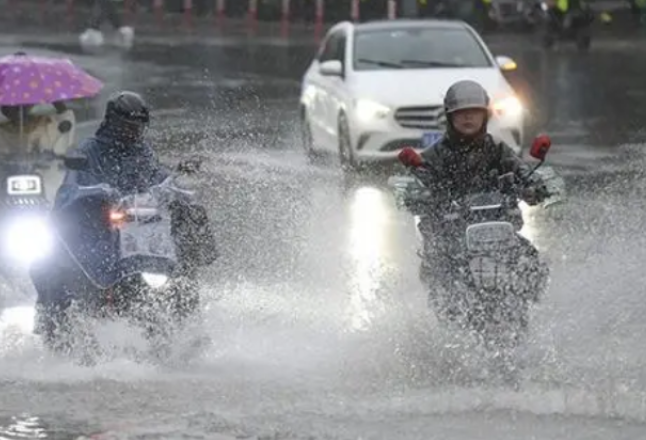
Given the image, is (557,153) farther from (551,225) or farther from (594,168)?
(551,225)

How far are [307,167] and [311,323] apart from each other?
7.62 m

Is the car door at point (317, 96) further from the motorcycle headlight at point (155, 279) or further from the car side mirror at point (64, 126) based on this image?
the motorcycle headlight at point (155, 279)

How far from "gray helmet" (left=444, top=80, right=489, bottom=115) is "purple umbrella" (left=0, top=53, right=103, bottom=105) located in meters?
3.01

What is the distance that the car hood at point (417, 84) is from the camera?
16078 millimetres

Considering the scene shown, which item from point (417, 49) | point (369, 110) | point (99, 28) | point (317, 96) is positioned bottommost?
point (99, 28)

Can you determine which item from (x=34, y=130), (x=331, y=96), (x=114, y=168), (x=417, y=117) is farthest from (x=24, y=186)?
(x=331, y=96)

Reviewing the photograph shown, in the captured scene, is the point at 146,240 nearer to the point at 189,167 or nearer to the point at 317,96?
the point at 189,167

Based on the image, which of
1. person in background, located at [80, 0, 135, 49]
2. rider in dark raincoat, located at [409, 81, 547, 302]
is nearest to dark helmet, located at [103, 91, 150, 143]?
rider in dark raincoat, located at [409, 81, 547, 302]

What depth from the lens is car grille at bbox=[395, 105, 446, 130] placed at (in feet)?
52.5

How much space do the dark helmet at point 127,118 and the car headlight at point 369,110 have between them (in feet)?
26.0

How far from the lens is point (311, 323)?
9211mm

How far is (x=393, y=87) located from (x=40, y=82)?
667cm

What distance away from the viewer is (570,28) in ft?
118

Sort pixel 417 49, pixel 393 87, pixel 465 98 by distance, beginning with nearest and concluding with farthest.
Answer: pixel 465 98 < pixel 393 87 < pixel 417 49
